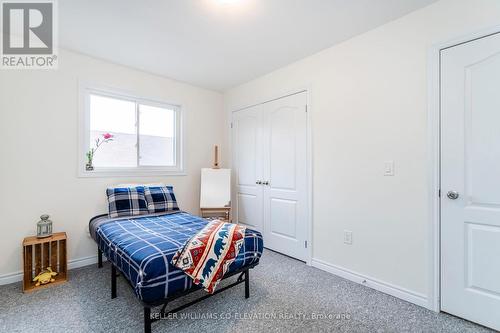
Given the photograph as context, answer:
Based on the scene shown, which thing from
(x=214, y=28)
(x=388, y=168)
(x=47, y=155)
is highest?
(x=214, y=28)

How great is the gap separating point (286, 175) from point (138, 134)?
7.00 feet

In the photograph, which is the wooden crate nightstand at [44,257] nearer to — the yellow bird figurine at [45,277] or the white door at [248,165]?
the yellow bird figurine at [45,277]

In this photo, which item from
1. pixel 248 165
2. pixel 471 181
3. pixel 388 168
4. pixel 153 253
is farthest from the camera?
pixel 248 165

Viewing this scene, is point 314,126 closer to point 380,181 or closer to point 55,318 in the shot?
point 380,181

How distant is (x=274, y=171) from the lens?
323 cm

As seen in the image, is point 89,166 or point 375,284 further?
point 89,166

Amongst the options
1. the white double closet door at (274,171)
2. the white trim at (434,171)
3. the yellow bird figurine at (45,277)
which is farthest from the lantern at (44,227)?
the white trim at (434,171)

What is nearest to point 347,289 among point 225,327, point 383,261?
point 383,261

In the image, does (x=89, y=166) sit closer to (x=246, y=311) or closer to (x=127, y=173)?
(x=127, y=173)

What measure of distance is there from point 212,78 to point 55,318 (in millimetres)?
3137

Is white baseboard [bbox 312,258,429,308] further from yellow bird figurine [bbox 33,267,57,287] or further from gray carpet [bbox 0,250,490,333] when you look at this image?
yellow bird figurine [bbox 33,267,57,287]

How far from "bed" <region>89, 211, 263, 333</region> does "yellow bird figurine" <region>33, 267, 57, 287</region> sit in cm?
43

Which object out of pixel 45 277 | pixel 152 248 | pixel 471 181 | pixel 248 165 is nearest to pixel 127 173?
pixel 45 277

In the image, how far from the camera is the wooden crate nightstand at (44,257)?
7.29ft
